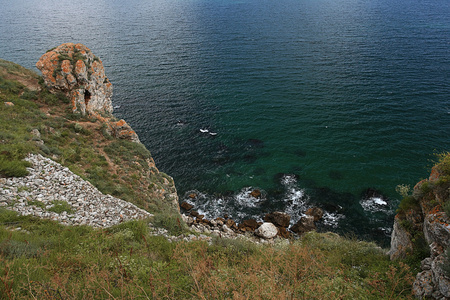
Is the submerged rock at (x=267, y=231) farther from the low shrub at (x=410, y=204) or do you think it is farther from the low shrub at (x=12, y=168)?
the low shrub at (x=12, y=168)

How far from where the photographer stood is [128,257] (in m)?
9.46

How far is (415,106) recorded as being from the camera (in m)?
43.7

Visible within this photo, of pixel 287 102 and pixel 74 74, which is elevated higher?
pixel 74 74

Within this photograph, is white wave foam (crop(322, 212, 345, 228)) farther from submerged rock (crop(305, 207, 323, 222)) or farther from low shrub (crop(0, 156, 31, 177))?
low shrub (crop(0, 156, 31, 177))

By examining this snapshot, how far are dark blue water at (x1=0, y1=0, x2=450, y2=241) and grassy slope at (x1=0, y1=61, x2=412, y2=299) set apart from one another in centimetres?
1281

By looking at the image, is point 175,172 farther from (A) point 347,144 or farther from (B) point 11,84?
(A) point 347,144

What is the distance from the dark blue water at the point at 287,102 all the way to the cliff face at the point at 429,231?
594 inches

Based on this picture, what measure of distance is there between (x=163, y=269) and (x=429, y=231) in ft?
34.6

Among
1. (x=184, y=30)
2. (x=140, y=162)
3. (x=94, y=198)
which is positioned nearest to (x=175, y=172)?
(x=140, y=162)

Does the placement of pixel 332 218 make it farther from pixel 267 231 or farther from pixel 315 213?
pixel 267 231

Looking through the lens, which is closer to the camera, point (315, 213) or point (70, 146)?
point (70, 146)

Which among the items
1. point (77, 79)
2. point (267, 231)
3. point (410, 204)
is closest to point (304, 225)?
point (267, 231)

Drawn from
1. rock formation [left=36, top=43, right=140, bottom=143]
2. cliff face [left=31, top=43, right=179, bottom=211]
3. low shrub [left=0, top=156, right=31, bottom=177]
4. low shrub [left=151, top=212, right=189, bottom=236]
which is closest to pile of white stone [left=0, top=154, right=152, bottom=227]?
low shrub [left=0, top=156, right=31, bottom=177]

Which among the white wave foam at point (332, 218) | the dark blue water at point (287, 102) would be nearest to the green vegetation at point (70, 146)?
the dark blue water at point (287, 102)
